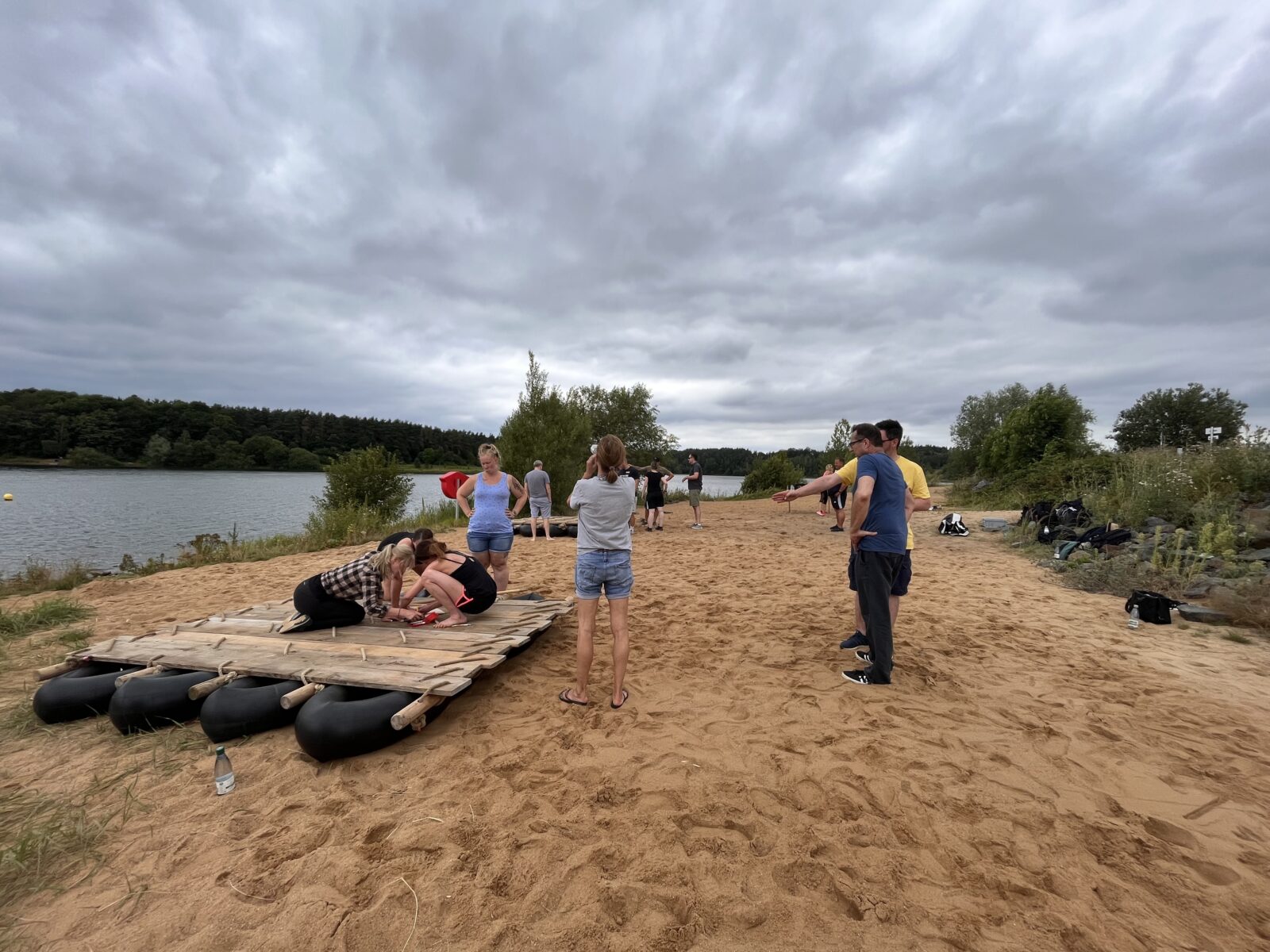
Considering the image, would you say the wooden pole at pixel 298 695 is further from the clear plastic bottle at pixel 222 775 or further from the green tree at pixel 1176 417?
the green tree at pixel 1176 417

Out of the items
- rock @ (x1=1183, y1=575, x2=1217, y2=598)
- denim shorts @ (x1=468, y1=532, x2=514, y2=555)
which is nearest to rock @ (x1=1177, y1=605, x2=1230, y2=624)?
rock @ (x1=1183, y1=575, x2=1217, y2=598)

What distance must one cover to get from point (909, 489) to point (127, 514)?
29.5 m

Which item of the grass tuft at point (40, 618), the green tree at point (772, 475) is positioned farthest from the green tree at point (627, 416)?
the grass tuft at point (40, 618)

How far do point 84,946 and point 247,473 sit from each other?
67118 millimetres

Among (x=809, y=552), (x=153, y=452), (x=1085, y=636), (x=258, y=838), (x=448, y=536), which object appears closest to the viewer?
(x=258, y=838)

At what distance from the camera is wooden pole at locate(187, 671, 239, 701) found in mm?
3738

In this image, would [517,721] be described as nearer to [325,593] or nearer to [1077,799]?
[325,593]

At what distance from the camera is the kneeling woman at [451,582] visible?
4996 millimetres

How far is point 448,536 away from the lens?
48.4 feet

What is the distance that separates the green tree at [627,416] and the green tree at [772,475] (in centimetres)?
689

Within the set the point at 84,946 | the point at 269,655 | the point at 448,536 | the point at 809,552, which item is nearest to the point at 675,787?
the point at 84,946

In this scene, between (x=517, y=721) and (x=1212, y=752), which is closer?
(x=1212, y=752)

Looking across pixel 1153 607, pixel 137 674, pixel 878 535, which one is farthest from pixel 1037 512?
pixel 137 674

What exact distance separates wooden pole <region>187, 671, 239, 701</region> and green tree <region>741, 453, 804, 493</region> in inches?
1272
